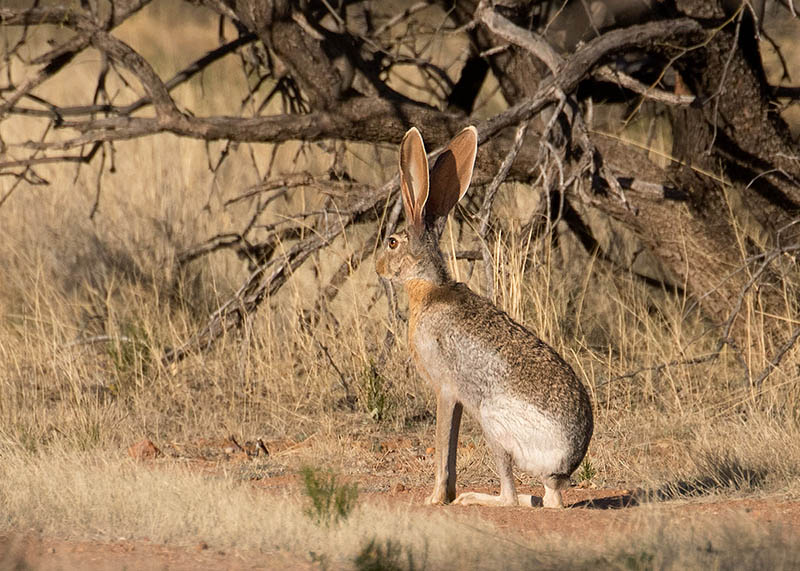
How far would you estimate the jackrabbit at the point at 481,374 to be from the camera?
4582 mm

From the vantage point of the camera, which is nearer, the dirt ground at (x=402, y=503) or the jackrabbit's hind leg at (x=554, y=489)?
the dirt ground at (x=402, y=503)

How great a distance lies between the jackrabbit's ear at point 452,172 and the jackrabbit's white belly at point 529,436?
1.15 metres

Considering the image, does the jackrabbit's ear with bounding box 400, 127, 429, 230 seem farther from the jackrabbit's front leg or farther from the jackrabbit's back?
the jackrabbit's front leg

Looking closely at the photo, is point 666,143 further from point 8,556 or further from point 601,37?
point 8,556

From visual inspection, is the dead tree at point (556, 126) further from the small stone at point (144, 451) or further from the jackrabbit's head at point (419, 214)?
the jackrabbit's head at point (419, 214)

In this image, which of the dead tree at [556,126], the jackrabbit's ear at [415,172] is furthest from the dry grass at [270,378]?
the jackrabbit's ear at [415,172]

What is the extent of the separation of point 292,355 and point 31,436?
190 centimetres

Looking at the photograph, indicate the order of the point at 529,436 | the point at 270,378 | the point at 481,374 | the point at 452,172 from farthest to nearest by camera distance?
the point at 270,378 → the point at 452,172 → the point at 481,374 → the point at 529,436

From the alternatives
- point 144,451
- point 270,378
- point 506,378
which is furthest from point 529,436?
point 270,378

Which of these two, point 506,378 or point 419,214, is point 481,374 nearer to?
point 506,378

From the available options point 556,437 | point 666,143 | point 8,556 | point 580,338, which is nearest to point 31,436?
point 8,556

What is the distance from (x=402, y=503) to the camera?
4805mm

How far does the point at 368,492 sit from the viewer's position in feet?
17.3

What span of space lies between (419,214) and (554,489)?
1.41m
